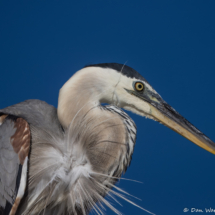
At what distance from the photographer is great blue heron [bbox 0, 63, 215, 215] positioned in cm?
120

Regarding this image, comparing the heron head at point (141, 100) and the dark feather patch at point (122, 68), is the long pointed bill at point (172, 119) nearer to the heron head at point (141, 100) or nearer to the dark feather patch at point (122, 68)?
the heron head at point (141, 100)

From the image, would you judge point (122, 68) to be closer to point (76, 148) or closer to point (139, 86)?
point (139, 86)

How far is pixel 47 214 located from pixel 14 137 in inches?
15.8

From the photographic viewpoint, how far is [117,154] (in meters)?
1.22

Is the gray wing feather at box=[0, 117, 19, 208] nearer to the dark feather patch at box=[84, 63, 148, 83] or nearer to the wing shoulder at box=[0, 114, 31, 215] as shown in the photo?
the wing shoulder at box=[0, 114, 31, 215]

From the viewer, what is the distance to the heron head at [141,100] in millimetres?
1358

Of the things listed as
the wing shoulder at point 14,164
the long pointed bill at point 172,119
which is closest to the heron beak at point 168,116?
the long pointed bill at point 172,119

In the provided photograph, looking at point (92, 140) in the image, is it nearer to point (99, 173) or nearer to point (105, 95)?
point (99, 173)

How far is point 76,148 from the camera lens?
1.23 m

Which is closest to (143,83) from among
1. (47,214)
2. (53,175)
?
(53,175)

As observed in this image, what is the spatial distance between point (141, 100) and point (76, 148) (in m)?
0.41

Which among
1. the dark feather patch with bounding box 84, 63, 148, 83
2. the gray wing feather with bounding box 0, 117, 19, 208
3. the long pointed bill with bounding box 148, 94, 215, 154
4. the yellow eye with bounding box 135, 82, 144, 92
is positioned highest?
the dark feather patch with bounding box 84, 63, 148, 83

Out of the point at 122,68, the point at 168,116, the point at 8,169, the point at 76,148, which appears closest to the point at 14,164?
the point at 8,169

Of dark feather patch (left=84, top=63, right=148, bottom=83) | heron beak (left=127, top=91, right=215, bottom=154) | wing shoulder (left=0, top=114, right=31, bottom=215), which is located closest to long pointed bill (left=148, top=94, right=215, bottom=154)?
heron beak (left=127, top=91, right=215, bottom=154)
